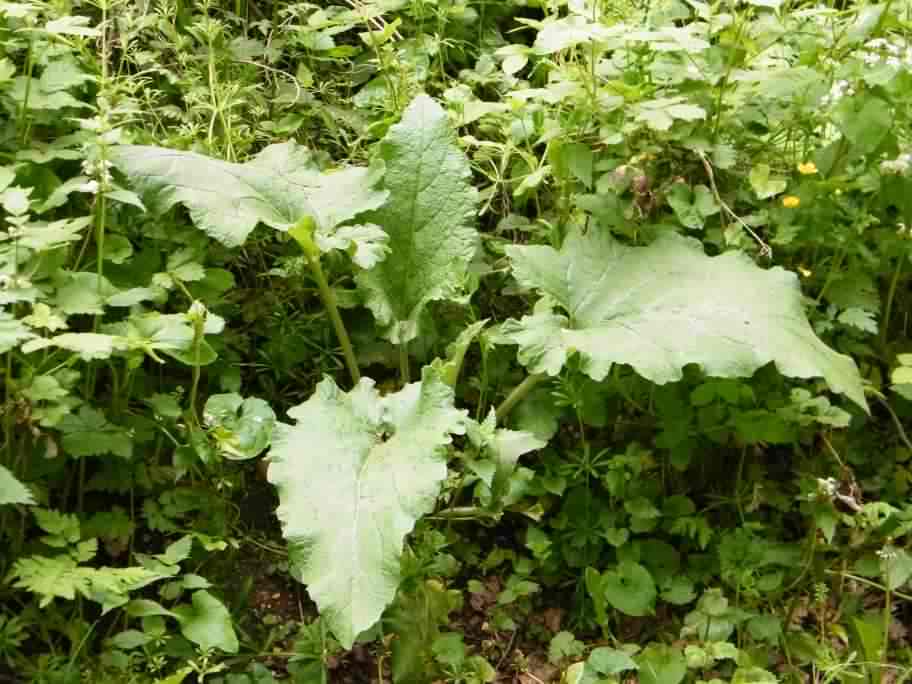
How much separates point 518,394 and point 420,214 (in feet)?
1.47

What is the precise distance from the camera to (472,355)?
2414 mm

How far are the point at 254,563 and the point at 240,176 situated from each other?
0.78m

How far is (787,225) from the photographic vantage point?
89.6 inches

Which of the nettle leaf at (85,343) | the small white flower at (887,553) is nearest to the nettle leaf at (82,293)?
the nettle leaf at (85,343)

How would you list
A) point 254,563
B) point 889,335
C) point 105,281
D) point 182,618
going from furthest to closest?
point 889,335 < point 254,563 < point 105,281 < point 182,618

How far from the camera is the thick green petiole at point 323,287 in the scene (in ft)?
6.64

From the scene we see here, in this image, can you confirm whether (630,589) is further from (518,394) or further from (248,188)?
(248,188)

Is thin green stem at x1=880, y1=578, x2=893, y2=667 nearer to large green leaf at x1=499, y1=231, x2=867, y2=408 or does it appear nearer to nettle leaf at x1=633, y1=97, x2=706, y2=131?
large green leaf at x1=499, y1=231, x2=867, y2=408

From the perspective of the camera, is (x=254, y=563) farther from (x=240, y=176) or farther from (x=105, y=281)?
(x=240, y=176)

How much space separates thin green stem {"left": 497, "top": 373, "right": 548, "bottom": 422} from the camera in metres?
2.18

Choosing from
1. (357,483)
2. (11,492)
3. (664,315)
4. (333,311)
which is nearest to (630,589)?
(664,315)

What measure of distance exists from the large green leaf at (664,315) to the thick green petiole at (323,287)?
0.35 metres

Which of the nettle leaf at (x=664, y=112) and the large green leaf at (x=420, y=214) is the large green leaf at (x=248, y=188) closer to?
the large green leaf at (x=420, y=214)

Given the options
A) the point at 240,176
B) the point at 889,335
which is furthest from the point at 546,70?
the point at 889,335
